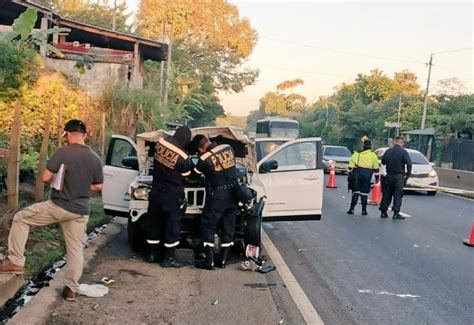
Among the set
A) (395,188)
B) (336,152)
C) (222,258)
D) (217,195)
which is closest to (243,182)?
(217,195)

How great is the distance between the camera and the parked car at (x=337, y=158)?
28.7 meters

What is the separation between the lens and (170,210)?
7.14 metres

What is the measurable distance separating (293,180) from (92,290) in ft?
13.8

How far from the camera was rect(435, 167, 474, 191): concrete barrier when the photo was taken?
2377 centimetres

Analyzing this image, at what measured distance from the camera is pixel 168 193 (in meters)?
7.14

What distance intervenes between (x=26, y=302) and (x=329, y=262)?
14.3 feet

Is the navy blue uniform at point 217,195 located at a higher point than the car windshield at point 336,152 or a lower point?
higher

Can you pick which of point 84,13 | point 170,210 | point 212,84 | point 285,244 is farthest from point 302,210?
point 212,84

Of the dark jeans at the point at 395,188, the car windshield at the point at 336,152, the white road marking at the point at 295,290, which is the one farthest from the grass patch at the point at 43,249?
the car windshield at the point at 336,152

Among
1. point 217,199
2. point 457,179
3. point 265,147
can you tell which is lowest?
point 457,179

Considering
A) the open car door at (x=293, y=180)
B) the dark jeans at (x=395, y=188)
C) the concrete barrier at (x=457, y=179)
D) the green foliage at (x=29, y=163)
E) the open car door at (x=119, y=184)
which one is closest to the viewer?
the open car door at (x=119, y=184)

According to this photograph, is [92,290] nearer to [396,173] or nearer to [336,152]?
[396,173]

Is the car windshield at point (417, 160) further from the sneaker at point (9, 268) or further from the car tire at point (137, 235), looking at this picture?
the sneaker at point (9, 268)

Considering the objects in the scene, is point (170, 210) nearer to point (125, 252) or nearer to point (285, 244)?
point (125, 252)
